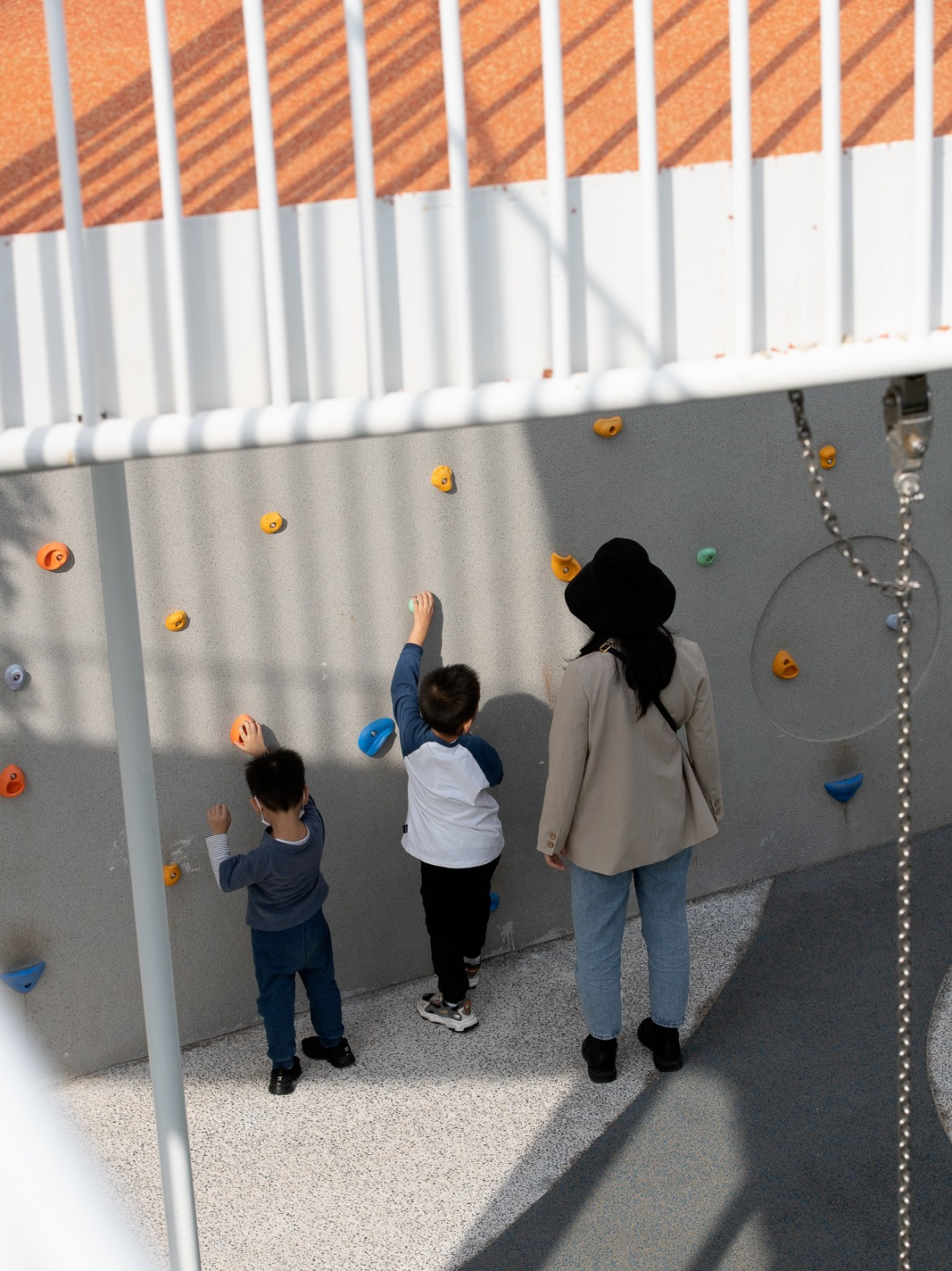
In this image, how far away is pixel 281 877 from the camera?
3971 millimetres

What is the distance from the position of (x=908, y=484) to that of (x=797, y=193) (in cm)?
41

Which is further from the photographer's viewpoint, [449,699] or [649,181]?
[449,699]

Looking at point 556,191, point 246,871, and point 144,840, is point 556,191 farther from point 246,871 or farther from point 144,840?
point 246,871

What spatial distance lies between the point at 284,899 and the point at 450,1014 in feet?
2.77

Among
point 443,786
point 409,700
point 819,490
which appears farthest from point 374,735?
point 819,490

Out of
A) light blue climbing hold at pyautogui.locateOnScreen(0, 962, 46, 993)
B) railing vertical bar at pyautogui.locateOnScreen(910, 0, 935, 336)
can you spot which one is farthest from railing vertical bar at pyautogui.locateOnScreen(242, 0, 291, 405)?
light blue climbing hold at pyautogui.locateOnScreen(0, 962, 46, 993)

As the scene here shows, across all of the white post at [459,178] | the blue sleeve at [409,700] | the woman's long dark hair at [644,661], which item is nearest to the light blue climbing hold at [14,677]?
the blue sleeve at [409,700]

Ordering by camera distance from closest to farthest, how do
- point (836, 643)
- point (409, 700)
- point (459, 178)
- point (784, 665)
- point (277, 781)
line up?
1. point (459, 178)
2. point (277, 781)
3. point (409, 700)
4. point (784, 665)
5. point (836, 643)

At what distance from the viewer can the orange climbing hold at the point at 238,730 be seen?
4168 mm

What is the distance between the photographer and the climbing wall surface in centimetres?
400

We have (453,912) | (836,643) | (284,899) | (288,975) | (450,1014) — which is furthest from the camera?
(836,643)

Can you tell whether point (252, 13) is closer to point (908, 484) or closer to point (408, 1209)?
point (908, 484)

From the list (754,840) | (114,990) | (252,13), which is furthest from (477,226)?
(754,840)

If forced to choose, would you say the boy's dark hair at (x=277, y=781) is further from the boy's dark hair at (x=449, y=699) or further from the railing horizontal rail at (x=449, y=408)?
the railing horizontal rail at (x=449, y=408)
